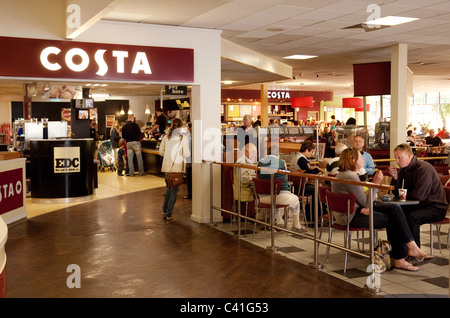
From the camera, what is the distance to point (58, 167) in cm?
962

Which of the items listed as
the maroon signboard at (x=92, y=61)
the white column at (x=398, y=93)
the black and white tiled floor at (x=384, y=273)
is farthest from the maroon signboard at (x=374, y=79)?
the maroon signboard at (x=92, y=61)

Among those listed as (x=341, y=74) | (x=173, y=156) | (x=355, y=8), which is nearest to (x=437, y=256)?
(x=355, y=8)

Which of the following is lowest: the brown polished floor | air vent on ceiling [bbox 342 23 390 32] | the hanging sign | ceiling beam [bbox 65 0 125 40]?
the brown polished floor

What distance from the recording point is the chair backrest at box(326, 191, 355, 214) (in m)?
5.05

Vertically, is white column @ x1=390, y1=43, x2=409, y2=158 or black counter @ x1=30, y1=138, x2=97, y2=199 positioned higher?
white column @ x1=390, y1=43, x2=409, y2=158

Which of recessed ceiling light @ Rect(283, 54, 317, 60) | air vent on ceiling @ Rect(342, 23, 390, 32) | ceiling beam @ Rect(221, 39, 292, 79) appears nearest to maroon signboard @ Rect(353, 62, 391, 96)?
A: recessed ceiling light @ Rect(283, 54, 317, 60)

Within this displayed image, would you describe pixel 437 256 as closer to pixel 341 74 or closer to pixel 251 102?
pixel 341 74

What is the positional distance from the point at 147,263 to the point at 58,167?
4701 millimetres

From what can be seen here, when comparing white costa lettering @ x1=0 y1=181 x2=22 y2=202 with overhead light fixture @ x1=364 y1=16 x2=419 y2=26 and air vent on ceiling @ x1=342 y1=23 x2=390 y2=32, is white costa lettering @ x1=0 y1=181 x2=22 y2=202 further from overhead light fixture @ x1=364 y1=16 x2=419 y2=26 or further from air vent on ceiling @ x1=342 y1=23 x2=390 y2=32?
overhead light fixture @ x1=364 y1=16 x2=419 y2=26

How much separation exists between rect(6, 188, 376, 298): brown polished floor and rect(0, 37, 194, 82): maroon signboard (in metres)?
2.17

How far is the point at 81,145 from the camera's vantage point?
9.77 metres

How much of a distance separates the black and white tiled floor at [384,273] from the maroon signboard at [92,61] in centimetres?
254

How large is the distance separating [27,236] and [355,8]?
5.33 metres

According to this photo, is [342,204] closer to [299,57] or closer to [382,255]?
[382,255]
